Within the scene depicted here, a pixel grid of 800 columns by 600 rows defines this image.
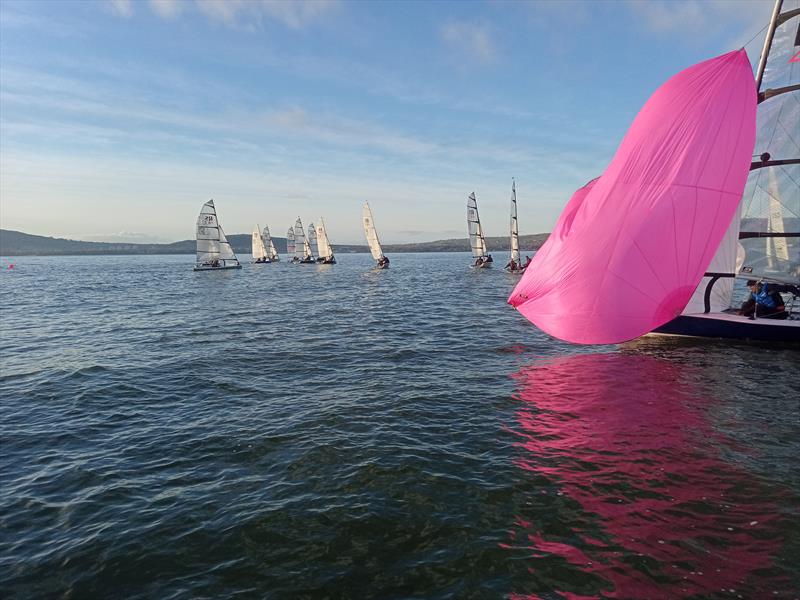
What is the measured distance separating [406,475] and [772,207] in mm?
20193

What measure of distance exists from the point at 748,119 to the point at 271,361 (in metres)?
19.4

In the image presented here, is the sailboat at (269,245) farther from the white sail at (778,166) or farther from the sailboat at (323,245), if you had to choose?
the white sail at (778,166)

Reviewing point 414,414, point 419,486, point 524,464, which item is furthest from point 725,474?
point 414,414

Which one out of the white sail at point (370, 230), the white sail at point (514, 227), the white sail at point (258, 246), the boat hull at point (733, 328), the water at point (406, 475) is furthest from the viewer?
the white sail at point (258, 246)

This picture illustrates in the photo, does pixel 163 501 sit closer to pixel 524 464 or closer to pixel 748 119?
pixel 524 464

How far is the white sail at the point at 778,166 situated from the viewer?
18141 mm

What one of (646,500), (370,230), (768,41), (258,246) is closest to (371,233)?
(370,230)

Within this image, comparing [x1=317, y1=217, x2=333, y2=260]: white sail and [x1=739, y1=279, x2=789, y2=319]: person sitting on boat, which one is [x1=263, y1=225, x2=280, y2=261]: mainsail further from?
[x1=739, y1=279, x2=789, y2=319]: person sitting on boat

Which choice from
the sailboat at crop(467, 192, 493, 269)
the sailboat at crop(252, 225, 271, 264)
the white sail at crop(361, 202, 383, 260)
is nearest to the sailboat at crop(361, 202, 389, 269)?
the white sail at crop(361, 202, 383, 260)

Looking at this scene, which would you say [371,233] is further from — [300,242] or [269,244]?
[269,244]

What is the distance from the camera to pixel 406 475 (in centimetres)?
971

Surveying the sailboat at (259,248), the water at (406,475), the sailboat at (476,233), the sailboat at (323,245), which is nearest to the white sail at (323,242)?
the sailboat at (323,245)

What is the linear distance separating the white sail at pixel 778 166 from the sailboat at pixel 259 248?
406 feet

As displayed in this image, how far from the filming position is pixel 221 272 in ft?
281
